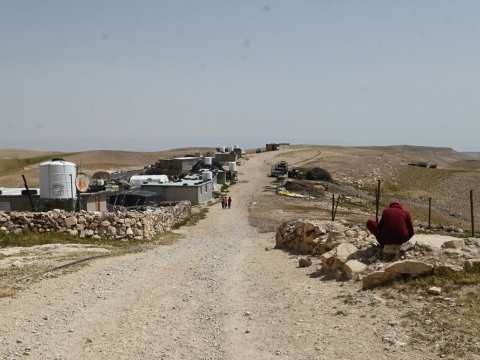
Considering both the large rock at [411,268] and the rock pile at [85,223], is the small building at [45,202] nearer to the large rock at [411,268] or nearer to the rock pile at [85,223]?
the rock pile at [85,223]

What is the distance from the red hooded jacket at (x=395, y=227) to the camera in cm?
1307

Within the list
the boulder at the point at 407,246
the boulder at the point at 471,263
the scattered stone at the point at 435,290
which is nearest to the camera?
the scattered stone at the point at 435,290

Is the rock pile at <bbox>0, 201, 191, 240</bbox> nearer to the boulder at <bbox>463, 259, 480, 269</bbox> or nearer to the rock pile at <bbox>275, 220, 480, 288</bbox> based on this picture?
the rock pile at <bbox>275, 220, 480, 288</bbox>

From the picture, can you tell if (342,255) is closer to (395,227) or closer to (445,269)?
(395,227)

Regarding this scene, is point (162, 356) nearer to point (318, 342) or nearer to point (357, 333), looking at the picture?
point (318, 342)

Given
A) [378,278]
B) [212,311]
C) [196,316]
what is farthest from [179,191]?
[378,278]

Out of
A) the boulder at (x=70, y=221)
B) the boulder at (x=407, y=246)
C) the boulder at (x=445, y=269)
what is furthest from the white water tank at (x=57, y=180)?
the boulder at (x=445, y=269)

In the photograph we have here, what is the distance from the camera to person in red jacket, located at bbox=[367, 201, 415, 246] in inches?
515

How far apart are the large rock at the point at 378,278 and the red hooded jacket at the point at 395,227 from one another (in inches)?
72.5

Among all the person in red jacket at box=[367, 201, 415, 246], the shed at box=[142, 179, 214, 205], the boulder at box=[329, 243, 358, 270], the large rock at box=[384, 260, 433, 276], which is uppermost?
the person in red jacket at box=[367, 201, 415, 246]

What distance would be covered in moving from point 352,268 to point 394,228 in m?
1.63

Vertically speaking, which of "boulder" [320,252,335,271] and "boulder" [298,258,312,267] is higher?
"boulder" [320,252,335,271]

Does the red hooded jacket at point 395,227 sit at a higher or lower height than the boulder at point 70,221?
higher

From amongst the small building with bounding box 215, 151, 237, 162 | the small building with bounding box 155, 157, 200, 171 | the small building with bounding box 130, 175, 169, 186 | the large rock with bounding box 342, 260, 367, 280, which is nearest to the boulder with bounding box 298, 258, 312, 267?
the large rock with bounding box 342, 260, 367, 280
